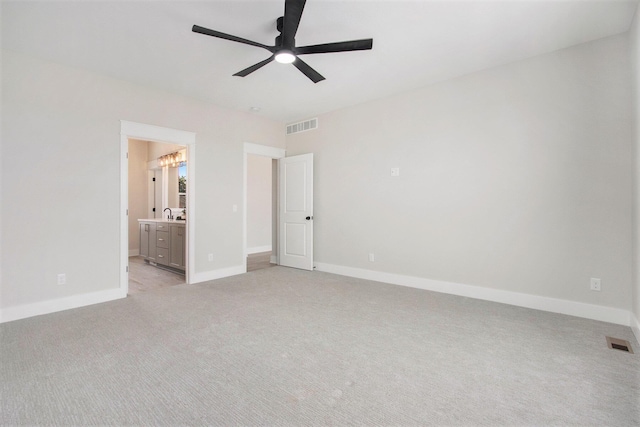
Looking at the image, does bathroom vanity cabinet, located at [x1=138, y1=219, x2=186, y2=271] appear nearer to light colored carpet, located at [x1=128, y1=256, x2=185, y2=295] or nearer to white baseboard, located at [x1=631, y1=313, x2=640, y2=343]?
light colored carpet, located at [x1=128, y1=256, x2=185, y2=295]

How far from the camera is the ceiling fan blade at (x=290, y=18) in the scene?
2.08 meters

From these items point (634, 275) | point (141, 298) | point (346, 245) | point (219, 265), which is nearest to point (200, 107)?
point (219, 265)

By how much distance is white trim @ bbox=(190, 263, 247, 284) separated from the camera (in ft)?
15.3

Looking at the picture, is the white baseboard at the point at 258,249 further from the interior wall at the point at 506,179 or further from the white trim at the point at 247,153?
the interior wall at the point at 506,179

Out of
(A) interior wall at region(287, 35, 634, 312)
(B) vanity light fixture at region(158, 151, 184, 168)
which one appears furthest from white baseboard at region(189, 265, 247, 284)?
(B) vanity light fixture at region(158, 151, 184, 168)

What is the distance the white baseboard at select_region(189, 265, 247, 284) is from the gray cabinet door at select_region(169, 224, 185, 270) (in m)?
0.68

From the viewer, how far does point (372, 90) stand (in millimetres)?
4348

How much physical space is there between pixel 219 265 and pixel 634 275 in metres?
5.10

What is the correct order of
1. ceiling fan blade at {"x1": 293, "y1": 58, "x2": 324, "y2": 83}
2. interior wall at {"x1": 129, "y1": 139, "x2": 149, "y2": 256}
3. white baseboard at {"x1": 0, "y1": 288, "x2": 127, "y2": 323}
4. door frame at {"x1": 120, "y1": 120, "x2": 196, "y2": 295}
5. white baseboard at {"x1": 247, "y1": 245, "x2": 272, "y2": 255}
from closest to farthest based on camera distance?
ceiling fan blade at {"x1": 293, "y1": 58, "x2": 324, "y2": 83}
white baseboard at {"x1": 0, "y1": 288, "x2": 127, "y2": 323}
door frame at {"x1": 120, "y1": 120, "x2": 196, "y2": 295}
interior wall at {"x1": 129, "y1": 139, "x2": 149, "y2": 256}
white baseboard at {"x1": 247, "y1": 245, "x2": 272, "y2": 255}

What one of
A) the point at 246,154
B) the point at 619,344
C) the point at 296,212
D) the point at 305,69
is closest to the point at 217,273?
the point at 296,212

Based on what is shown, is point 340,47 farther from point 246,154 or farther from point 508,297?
point 508,297

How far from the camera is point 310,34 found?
2.92 m

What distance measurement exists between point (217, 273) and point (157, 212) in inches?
Answer: 142

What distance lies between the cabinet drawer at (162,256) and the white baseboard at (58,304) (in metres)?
1.71
